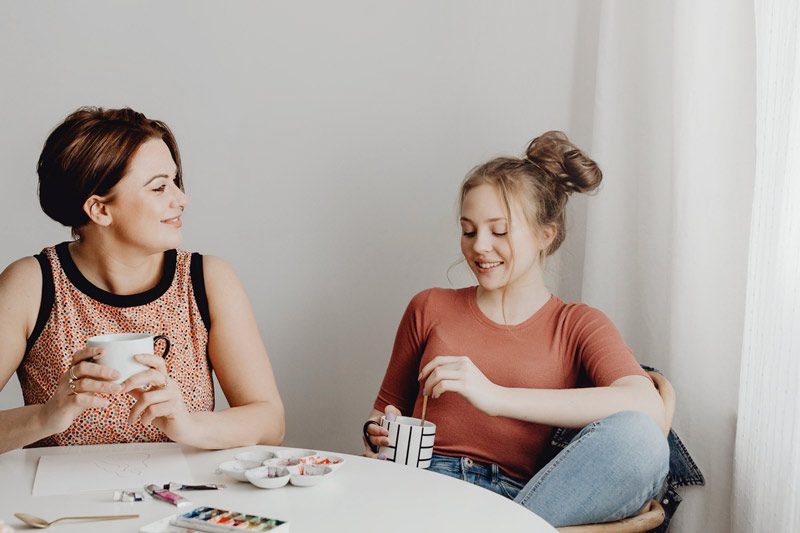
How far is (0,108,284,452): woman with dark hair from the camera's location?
1564 mm

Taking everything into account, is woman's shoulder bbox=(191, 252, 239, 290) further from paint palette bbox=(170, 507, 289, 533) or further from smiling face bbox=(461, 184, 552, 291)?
paint palette bbox=(170, 507, 289, 533)

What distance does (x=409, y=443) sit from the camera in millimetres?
1505

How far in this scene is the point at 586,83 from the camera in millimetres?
2303

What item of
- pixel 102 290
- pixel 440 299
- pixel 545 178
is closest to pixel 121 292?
pixel 102 290

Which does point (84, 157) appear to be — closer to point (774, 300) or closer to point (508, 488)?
point (508, 488)

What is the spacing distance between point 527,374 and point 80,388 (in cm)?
94

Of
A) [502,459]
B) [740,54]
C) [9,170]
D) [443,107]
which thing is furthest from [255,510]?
[9,170]

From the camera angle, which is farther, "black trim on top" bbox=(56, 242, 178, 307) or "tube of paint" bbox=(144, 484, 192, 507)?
"black trim on top" bbox=(56, 242, 178, 307)

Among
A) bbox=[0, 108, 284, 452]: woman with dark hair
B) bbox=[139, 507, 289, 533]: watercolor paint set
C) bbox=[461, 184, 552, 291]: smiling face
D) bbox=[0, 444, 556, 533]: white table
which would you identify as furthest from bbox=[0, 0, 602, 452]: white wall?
bbox=[139, 507, 289, 533]: watercolor paint set

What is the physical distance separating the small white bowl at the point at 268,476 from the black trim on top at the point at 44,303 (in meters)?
0.63

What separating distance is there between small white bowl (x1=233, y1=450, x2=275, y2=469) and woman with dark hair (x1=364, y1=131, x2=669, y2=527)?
1.03 ft

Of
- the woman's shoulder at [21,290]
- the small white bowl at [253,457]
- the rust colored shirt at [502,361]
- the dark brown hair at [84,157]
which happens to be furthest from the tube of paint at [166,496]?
the rust colored shirt at [502,361]

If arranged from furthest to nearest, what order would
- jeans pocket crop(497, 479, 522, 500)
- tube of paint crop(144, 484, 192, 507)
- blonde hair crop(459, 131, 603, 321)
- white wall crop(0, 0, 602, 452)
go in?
white wall crop(0, 0, 602, 452) < blonde hair crop(459, 131, 603, 321) < jeans pocket crop(497, 479, 522, 500) < tube of paint crop(144, 484, 192, 507)

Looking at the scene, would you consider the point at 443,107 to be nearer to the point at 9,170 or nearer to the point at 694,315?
the point at 694,315
